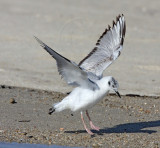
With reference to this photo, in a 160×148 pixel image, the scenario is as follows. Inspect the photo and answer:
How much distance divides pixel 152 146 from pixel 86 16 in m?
15.1

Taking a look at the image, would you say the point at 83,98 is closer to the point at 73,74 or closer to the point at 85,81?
the point at 85,81

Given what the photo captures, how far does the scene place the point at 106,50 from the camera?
31.0 feet

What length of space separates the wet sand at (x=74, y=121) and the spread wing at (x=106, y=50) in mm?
932

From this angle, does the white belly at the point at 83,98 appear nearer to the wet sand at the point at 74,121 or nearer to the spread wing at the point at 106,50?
the wet sand at the point at 74,121

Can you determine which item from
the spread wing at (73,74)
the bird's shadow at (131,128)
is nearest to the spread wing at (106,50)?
the spread wing at (73,74)

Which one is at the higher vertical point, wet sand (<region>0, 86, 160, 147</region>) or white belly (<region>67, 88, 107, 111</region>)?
white belly (<region>67, 88, 107, 111</region>)

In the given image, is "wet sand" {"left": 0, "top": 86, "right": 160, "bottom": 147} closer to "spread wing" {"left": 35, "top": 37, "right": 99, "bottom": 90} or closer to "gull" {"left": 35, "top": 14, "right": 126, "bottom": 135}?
"gull" {"left": 35, "top": 14, "right": 126, "bottom": 135}

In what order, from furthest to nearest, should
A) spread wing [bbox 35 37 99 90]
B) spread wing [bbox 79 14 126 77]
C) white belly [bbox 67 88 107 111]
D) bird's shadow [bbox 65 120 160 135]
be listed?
1. spread wing [bbox 79 14 126 77]
2. bird's shadow [bbox 65 120 160 135]
3. white belly [bbox 67 88 107 111]
4. spread wing [bbox 35 37 99 90]

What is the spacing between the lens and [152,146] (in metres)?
7.96

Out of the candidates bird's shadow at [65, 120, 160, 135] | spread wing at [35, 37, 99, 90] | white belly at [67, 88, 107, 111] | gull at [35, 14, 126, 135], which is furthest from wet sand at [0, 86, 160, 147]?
spread wing at [35, 37, 99, 90]

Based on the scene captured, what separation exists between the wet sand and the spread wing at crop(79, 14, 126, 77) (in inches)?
36.7

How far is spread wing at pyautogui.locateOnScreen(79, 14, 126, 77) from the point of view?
30.0ft

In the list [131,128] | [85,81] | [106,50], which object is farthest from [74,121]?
[106,50]

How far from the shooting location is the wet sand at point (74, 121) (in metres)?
8.16
